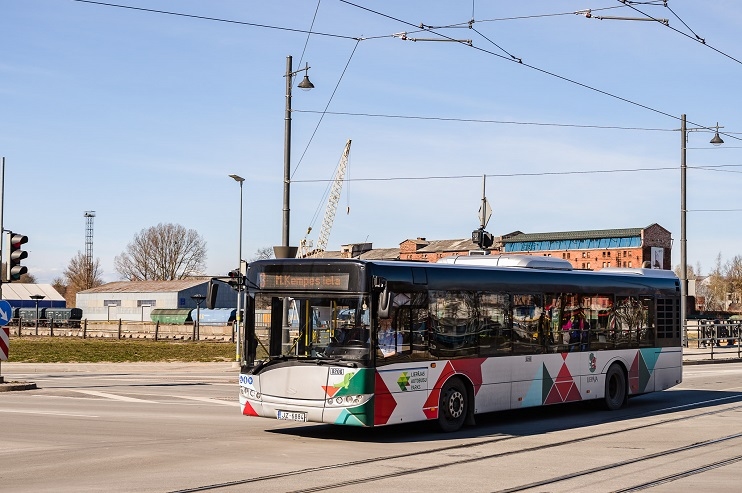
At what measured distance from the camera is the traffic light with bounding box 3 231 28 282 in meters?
24.0

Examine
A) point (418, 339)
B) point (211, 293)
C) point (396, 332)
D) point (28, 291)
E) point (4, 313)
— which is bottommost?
point (418, 339)

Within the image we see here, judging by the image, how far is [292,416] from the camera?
14.7 meters

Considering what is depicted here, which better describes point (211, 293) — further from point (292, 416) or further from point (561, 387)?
point (561, 387)

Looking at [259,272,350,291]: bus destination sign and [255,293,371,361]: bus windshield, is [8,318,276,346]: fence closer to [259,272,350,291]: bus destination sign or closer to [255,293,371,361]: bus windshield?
[259,272,350,291]: bus destination sign

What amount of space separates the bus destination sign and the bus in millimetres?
16

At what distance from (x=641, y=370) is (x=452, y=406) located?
6.45 meters

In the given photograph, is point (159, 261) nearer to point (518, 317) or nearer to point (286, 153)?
point (286, 153)

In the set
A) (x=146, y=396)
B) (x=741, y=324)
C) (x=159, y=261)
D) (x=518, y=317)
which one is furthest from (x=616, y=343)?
(x=159, y=261)

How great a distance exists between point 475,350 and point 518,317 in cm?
140

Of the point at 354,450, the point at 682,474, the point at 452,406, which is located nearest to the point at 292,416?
the point at 354,450

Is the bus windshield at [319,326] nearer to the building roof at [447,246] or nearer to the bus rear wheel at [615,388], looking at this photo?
the bus rear wheel at [615,388]

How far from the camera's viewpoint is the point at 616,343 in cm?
2006

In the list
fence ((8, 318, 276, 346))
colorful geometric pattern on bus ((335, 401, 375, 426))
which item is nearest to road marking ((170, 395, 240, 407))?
colorful geometric pattern on bus ((335, 401, 375, 426))

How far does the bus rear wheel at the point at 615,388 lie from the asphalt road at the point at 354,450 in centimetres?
45
